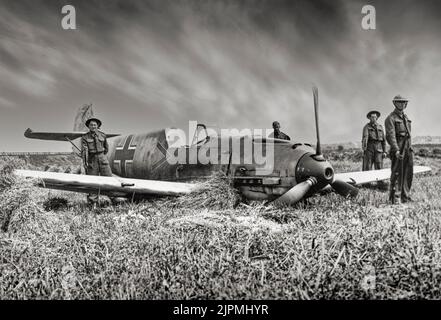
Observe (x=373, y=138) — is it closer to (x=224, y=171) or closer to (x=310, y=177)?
(x=310, y=177)

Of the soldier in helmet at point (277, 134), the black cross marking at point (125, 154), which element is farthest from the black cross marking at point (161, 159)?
the soldier in helmet at point (277, 134)

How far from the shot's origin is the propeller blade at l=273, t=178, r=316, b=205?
5.49 meters

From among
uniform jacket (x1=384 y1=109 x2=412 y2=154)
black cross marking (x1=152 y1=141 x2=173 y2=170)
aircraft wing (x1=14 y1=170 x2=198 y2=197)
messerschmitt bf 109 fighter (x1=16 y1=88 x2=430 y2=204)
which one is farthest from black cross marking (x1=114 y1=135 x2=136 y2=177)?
uniform jacket (x1=384 y1=109 x2=412 y2=154)

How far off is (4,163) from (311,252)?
4.93 meters

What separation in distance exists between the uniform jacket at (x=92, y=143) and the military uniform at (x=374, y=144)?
8.54 m

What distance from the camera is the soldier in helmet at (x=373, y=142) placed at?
445 inches

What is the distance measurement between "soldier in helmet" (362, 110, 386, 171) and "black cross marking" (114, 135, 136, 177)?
7.69m

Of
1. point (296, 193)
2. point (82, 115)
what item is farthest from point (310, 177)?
point (82, 115)

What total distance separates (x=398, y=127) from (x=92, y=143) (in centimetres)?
809

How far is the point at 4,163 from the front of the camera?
527 cm

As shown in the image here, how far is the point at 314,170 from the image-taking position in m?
5.89

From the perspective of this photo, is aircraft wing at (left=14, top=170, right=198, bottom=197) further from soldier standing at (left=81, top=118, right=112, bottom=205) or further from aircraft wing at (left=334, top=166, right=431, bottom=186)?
aircraft wing at (left=334, top=166, right=431, bottom=186)
